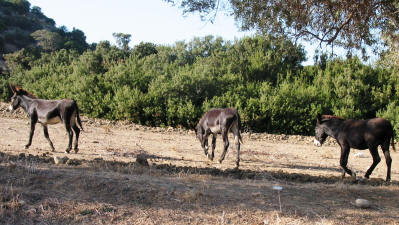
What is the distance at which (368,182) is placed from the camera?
8.09 meters

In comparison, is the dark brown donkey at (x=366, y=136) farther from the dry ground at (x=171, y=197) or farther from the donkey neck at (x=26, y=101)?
the donkey neck at (x=26, y=101)

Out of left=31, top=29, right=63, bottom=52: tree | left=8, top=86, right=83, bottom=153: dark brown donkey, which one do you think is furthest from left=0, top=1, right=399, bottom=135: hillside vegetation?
left=31, top=29, right=63, bottom=52: tree

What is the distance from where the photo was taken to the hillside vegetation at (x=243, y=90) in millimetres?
19953

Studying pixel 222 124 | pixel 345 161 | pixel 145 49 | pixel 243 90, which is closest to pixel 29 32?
pixel 145 49

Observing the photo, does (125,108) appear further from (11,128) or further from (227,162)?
(227,162)

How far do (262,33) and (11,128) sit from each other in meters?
11.0

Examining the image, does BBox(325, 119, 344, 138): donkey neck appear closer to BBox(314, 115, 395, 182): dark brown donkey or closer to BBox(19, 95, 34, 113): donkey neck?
BBox(314, 115, 395, 182): dark brown donkey

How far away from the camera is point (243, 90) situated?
21547 mm

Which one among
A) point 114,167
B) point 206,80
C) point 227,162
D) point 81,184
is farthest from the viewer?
point 206,80

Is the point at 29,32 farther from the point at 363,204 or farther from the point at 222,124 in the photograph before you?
the point at 363,204

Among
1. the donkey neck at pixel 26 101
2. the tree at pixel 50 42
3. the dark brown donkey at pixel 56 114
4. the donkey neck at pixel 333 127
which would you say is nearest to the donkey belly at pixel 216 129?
the donkey neck at pixel 333 127

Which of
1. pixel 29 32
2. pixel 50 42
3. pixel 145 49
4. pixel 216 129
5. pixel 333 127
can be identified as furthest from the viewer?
pixel 29 32

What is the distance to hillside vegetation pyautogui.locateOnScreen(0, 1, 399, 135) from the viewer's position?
65.5 feet

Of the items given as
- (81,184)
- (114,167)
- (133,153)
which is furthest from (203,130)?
(81,184)
